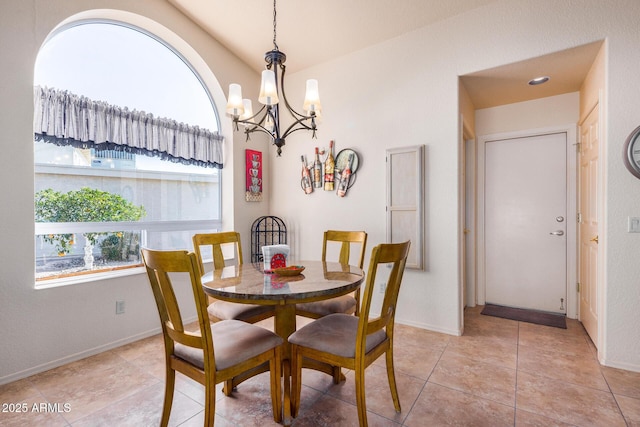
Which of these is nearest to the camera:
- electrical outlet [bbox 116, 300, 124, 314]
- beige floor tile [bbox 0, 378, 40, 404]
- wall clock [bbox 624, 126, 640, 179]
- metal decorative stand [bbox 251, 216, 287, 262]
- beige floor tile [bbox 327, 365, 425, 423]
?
beige floor tile [bbox 327, 365, 425, 423]

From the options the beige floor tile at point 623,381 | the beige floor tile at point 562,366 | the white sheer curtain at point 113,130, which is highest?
the white sheer curtain at point 113,130

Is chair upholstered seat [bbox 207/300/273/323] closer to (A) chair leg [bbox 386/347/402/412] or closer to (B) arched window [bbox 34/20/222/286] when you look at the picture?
(A) chair leg [bbox 386/347/402/412]

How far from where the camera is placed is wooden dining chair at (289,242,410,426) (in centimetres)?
149

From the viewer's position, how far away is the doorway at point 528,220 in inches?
131

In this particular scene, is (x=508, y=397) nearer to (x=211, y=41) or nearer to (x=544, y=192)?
(x=544, y=192)

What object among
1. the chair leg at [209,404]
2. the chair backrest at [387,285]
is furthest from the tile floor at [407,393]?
the chair backrest at [387,285]

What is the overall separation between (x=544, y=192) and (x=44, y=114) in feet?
15.6

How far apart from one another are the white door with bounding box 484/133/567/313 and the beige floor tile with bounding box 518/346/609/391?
1.18 metres

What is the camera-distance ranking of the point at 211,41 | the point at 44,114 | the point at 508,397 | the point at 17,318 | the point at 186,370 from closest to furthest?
the point at 186,370 → the point at 508,397 → the point at 17,318 → the point at 44,114 → the point at 211,41

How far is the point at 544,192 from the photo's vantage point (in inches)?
135

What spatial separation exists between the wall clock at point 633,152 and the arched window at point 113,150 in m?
3.69

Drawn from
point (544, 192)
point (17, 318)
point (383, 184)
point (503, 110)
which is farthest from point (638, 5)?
point (17, 318)

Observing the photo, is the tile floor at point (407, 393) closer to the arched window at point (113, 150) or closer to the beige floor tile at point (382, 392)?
the beige floor tile at point (382, 392)

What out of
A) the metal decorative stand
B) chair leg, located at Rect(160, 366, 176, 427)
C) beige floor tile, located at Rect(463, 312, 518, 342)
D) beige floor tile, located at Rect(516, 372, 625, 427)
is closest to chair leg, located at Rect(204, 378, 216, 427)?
chair leg, located at Rect(160, 366, 176, 427)
